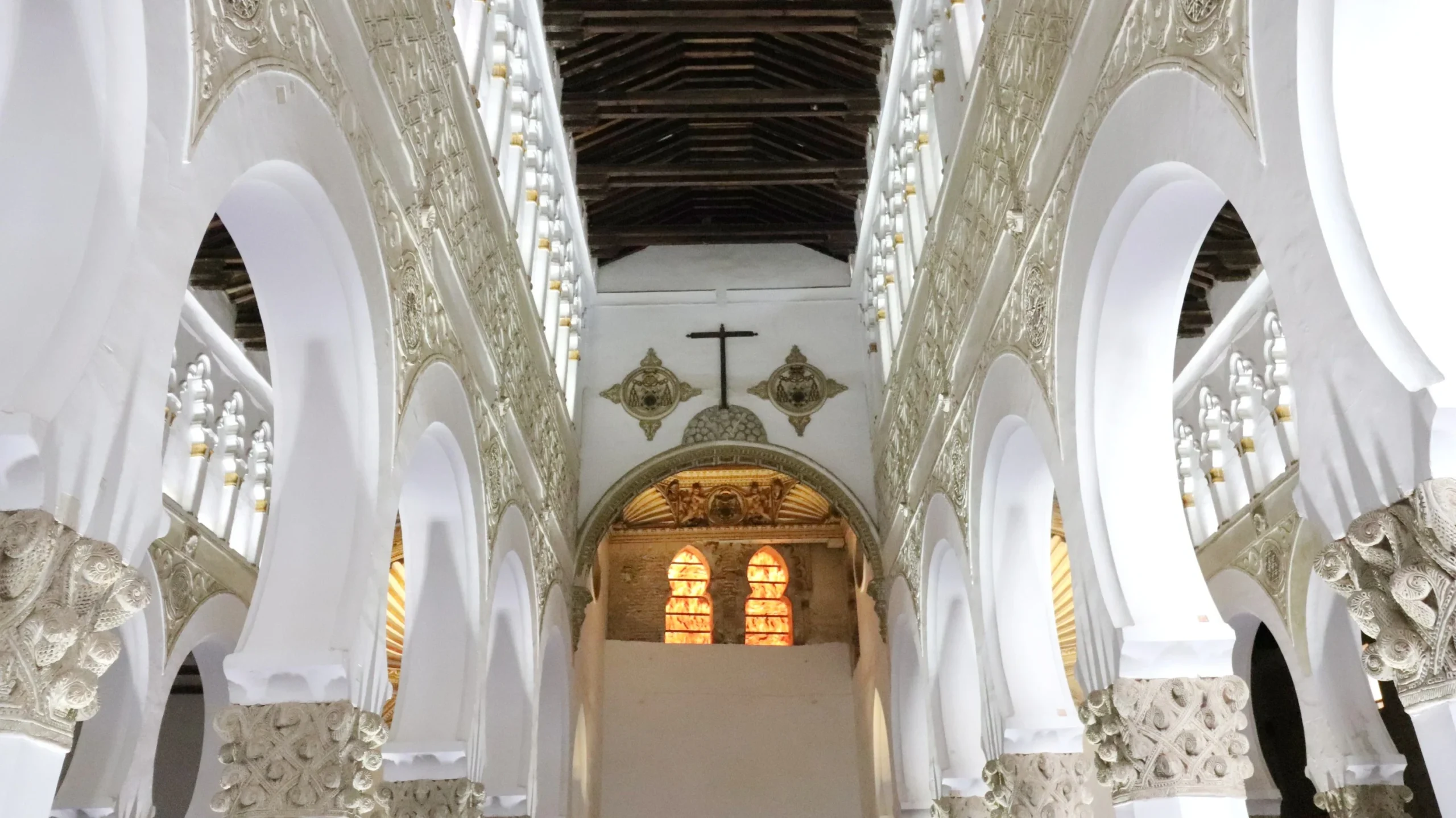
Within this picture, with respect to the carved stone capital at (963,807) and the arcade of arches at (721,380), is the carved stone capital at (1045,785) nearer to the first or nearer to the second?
the arcade of arches at (721,380)

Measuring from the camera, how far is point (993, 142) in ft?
20.3

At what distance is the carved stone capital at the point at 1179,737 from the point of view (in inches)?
168

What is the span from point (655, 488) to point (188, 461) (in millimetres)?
8996

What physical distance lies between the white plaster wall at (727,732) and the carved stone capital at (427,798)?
8530 millimetres

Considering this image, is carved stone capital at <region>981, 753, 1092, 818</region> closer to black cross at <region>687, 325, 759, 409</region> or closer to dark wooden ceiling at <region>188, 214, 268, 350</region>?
dark wooden ceiling at <region>188, 214, 268, 350</region>

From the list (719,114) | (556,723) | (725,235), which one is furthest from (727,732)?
(719,114)

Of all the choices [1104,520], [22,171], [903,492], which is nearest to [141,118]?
[22,171]

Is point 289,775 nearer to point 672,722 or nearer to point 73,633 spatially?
point 73,633

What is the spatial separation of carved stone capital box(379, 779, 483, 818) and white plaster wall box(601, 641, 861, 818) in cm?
853

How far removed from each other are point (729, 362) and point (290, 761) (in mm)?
7951

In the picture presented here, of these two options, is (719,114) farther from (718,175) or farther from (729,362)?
(729,362)

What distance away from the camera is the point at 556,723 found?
1062cm

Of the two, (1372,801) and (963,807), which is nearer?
(1372,801)

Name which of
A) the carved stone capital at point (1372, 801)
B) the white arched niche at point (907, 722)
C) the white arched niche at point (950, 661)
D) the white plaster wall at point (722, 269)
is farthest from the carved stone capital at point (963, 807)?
the white plaster wall at point (722, 269)
